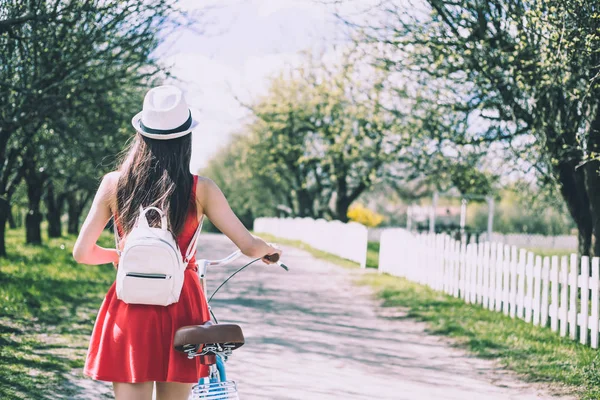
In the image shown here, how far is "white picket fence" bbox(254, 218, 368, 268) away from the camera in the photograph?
21.0 m

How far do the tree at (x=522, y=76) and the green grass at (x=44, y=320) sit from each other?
593 centimetres

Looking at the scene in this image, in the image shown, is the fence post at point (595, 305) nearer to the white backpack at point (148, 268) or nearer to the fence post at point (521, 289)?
the fence post at point (521, 289)

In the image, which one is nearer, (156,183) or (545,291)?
(156,183)

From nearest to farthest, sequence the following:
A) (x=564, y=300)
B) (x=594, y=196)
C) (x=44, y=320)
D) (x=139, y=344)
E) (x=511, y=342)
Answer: (x=139, y=344) → (x=511, y=342) → (x=564, y=300) → (x=44, y=320) → (x=594, y=196)

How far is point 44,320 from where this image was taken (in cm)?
903

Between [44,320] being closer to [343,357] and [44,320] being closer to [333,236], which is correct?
[343,357]

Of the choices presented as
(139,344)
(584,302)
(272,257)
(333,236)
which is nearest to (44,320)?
(584,302)

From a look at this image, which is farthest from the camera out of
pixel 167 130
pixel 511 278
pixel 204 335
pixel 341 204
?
pixel 341 204

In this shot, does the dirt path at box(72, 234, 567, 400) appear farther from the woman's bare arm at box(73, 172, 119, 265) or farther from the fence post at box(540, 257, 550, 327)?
the woman's bare arm at box(73, 172, 119, 265)

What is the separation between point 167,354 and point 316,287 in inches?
456

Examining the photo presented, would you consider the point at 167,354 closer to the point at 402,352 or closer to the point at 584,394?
the point at 584,394

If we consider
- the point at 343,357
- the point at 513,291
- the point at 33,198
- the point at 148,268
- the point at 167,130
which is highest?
the point at 167,130

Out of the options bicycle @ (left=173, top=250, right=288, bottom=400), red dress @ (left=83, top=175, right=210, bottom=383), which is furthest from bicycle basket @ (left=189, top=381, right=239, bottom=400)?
red dress @ (left=83, top=175, right=210, bottom=383)

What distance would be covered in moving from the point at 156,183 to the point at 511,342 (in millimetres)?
6329
